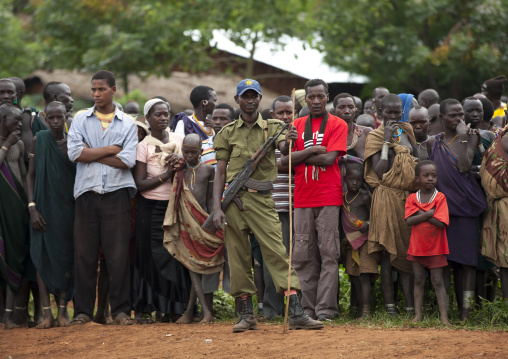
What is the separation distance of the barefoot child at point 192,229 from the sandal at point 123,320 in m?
0.49

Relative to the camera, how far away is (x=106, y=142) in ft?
23.9

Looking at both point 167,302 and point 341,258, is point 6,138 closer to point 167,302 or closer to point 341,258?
point 167,302

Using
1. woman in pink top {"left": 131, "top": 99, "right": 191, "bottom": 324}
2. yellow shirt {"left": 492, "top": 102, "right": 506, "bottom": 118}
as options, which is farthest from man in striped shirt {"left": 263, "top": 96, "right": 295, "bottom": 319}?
yellow shirt {"left": 492, "top": 102, "right": 506, "bottom": 118}

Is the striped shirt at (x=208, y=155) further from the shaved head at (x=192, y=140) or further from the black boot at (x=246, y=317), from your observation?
the black boot at (x=246, y=317)

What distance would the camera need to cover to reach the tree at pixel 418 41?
16125 mm

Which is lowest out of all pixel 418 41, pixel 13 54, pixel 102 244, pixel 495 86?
pixel 102 244

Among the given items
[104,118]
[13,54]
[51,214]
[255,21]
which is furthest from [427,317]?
[13,54]

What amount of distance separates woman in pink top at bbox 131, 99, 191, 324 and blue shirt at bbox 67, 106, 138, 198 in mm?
184

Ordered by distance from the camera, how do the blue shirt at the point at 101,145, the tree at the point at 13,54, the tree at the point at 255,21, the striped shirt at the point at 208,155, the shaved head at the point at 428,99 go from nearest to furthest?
the blue shirt at the point at 101,145 < the striped shirt at the point at 208,155 < the shaved head at the point at 428,99 < the tree at the point at 255,21 < the tree at the point at 13,54

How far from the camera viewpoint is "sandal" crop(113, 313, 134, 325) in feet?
23.6

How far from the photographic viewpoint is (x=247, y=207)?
247 inches

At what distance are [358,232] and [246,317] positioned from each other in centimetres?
146

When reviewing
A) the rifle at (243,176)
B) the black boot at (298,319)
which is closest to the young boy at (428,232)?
the black boot at (298,319)

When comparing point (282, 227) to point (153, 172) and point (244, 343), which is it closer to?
point (153, 172)
